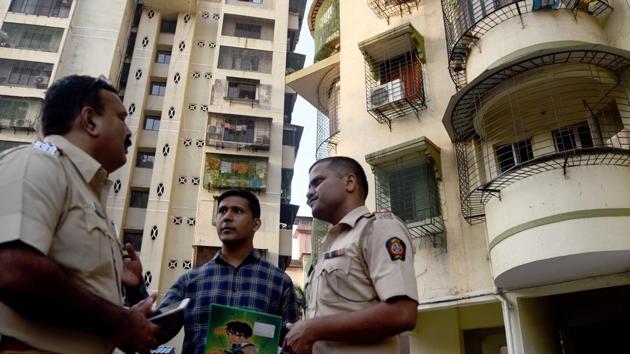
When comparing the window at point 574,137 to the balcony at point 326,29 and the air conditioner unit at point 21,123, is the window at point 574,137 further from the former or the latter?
the air conditioner unit at point 21,123

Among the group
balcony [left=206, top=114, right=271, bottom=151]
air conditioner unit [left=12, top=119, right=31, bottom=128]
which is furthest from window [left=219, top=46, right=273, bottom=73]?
air conditioner unit [left=12, top=119, right=31, bottom=128]

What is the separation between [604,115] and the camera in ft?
23.3

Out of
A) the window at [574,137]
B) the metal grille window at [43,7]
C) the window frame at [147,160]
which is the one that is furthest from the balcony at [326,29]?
the metal grille window at [43,7]

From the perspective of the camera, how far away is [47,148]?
62.9 inches

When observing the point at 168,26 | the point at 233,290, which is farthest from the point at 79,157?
the point at 168,26

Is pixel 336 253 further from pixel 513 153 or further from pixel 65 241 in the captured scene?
pixel 513 153

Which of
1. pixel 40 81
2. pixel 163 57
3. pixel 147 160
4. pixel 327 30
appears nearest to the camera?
pixel 327 30

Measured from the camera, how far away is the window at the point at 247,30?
22.4m

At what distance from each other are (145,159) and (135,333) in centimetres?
2022

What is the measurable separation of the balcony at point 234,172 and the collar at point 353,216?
1644cm

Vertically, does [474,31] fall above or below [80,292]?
above

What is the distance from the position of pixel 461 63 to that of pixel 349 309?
766cm

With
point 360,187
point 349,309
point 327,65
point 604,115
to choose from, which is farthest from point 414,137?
point 349,309

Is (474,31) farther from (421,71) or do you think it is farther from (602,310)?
(602,310)
